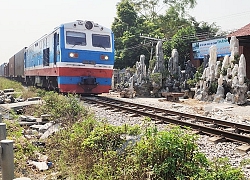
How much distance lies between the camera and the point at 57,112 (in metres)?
7.27

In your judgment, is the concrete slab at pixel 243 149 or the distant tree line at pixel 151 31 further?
the distant tree line at pixel 151 31

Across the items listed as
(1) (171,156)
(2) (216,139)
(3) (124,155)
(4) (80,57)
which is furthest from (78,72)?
(1) (171,156)

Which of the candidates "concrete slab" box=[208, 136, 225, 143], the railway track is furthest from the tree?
"concrete slab" box=[208, 136, 225, 143]

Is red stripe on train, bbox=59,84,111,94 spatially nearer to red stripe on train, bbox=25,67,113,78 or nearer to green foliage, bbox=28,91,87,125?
red stripe on train, bbox=25,67,113,78

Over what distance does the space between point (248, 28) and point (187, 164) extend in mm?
14442

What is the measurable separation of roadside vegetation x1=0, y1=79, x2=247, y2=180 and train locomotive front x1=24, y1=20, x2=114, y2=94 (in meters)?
6.65

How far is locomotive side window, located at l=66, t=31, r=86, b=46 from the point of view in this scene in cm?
1246

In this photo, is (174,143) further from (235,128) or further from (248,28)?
(248,28)

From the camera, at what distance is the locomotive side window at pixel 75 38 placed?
12.5m

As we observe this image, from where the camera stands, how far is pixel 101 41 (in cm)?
1341

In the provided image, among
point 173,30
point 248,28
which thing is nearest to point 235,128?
point 248,28

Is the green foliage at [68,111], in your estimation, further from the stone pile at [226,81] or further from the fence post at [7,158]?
the stone pile at [226,81]

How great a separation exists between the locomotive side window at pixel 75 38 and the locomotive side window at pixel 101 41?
1.61ft

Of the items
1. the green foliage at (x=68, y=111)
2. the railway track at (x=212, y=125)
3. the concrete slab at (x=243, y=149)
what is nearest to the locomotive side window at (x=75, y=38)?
the railway track at (x=212, y=125)
